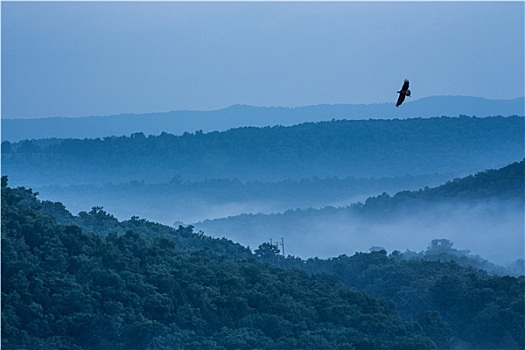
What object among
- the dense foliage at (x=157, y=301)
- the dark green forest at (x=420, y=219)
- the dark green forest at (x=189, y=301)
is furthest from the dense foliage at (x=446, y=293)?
the dark green forest at (x=420, y=219)

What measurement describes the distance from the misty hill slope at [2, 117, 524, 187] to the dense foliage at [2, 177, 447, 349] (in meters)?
40.7

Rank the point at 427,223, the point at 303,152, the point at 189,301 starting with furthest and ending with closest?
the point at 303,152 → the point at 427,223 → the point at 189,301

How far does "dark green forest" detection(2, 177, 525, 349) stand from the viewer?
484 inches

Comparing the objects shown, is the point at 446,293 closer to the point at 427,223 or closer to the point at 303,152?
the point at 427,223

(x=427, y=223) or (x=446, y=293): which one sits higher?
(x=427, y=223)

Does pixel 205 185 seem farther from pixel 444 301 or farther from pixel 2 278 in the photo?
pixel 2 278

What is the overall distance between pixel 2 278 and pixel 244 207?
4398 centimetres

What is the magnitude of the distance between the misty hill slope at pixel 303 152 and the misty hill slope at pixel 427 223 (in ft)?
40.6

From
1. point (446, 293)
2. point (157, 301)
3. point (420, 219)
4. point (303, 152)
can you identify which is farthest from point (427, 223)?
point (157, 301)

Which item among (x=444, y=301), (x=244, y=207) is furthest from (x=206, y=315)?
(x=244, y=207)

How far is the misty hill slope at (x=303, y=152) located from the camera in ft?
191

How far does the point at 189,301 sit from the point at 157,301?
621mm

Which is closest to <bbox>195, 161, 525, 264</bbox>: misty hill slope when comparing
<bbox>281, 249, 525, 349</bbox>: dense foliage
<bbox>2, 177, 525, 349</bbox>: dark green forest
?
<bbox>281, 249, 525, 349</bbox>: dense foliage

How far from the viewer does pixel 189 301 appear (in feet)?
45.2
